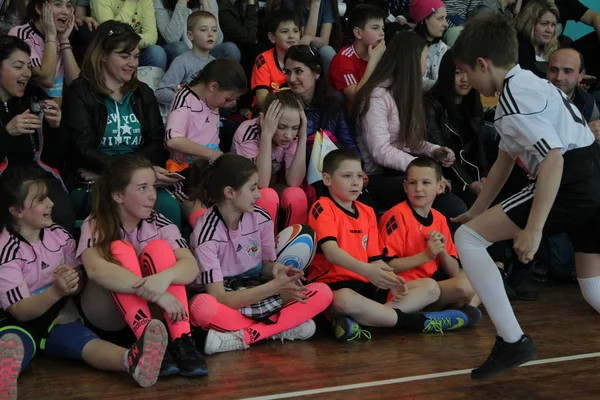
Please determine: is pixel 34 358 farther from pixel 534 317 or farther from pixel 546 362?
pixel 534 317

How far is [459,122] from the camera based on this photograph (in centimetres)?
502

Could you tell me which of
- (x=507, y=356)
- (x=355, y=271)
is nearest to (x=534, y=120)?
(x=507, y=356)

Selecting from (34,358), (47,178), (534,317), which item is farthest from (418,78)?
(34,358)

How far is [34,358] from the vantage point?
347cm

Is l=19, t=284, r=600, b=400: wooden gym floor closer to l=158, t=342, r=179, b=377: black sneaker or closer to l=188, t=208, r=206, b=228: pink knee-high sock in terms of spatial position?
l=158, t=342, r=179, b=377: black sneaker

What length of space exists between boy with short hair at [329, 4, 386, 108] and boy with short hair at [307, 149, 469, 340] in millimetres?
1052

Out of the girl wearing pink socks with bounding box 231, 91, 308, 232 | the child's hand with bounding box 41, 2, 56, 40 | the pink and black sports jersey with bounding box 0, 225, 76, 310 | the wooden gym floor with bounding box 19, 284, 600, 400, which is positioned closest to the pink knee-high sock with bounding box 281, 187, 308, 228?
the girl wearing pink socks with bounding box 231, 91, 308, 232

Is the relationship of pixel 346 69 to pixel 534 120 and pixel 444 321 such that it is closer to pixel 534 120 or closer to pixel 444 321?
pixel 444 321

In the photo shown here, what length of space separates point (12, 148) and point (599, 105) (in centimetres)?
421

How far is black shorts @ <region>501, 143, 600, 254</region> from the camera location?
3000 millimetres

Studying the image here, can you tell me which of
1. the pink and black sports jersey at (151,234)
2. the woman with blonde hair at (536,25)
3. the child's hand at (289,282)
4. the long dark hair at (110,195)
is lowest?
the child's hand at (289,282)

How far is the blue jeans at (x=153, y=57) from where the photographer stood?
4980mm

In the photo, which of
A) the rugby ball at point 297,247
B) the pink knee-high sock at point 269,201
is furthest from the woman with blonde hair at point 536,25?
the rugby ball at point 297,247

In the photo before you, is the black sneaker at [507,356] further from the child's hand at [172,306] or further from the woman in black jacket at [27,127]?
the woman in black jacket at [27,127]
